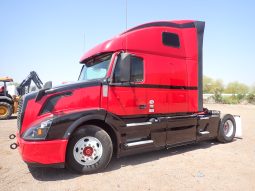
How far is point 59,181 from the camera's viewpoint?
15.4ft

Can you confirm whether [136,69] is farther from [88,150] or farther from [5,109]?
[5,109]

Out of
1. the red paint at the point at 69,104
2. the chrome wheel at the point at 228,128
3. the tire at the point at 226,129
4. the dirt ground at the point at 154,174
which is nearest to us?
the dirt ground at the point at 154,174

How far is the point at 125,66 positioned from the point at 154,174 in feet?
7.21

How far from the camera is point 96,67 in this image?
6.13 m

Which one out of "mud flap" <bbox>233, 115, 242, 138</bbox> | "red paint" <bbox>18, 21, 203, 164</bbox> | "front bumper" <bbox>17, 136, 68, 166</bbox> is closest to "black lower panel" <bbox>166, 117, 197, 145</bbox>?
"red paint" <bbox>18, 21, 203, 164</bbox>

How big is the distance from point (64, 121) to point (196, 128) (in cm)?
378

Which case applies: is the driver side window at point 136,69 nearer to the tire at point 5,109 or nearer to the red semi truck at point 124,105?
the red semi truck at point 124,105

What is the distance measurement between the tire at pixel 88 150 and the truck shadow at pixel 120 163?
21 centimetres

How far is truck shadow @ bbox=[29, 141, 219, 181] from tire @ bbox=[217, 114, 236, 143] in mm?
387

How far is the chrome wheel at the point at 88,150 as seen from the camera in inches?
197

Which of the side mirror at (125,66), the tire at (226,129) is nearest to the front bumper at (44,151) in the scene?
the side mirror at (125,66)

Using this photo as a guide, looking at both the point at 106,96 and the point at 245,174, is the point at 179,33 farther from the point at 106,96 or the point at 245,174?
the point at 245,174

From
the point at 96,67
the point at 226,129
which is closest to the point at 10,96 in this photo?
the point at 96,67

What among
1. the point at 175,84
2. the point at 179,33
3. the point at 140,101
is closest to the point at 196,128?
the point at 175,84
